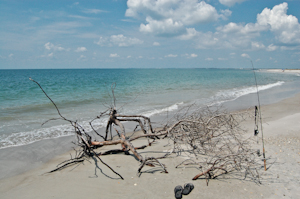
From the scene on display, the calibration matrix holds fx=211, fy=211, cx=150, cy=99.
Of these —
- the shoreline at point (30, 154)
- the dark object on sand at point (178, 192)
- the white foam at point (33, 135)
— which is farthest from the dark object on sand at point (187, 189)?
the white foam at point (33, 135)

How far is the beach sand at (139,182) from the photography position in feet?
11.5

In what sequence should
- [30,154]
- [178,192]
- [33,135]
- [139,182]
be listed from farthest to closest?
[33,135], [30,154], [139,182], [178,192]

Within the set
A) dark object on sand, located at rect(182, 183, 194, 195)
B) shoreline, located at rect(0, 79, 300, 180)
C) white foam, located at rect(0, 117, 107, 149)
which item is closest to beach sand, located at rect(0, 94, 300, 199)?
dark object on sand, located at rect(182, 183, 194, 195)

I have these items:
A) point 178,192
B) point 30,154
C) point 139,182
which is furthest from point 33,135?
point 178,192

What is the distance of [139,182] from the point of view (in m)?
3.92

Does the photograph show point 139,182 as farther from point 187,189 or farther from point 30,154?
point 30,154

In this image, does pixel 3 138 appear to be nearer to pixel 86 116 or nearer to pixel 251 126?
pixel 86 116

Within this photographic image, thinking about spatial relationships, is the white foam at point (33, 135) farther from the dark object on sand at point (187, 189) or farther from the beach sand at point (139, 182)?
the dark object on sand at point (187, 189)

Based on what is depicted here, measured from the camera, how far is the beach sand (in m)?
3.51

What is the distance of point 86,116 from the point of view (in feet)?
34.4

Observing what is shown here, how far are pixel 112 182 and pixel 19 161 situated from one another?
289 cm

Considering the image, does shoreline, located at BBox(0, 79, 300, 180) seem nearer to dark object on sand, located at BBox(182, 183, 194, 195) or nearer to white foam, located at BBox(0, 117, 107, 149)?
white foam, located at BBox(0, 117, 107, 149)

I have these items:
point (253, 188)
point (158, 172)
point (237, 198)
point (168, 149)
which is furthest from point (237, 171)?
point (168, 149)

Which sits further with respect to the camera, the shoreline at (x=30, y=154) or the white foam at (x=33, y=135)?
the white foam at (x=33, y=135)
